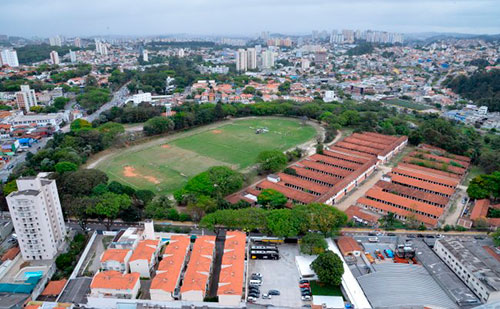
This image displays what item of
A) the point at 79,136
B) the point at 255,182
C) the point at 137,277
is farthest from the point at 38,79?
the point at 137,277

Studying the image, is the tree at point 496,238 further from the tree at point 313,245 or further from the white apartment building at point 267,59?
the white apartment building at point 267,59

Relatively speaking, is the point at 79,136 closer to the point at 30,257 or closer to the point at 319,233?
the point at 30,257

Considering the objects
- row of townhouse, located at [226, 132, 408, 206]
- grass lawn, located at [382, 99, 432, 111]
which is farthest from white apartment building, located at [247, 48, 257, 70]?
row of townhouse, located at [226, 132, 408, 206]

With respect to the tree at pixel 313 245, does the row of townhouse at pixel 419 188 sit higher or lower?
lower

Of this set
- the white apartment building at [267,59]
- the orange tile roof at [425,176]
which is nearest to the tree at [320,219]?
the orange tile roof at [425,176]

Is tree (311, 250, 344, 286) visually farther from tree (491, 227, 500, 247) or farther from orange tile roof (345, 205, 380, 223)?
tree (491, 227, 500, 247)

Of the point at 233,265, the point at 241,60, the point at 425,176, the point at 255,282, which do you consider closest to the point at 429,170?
the point at 425,176
